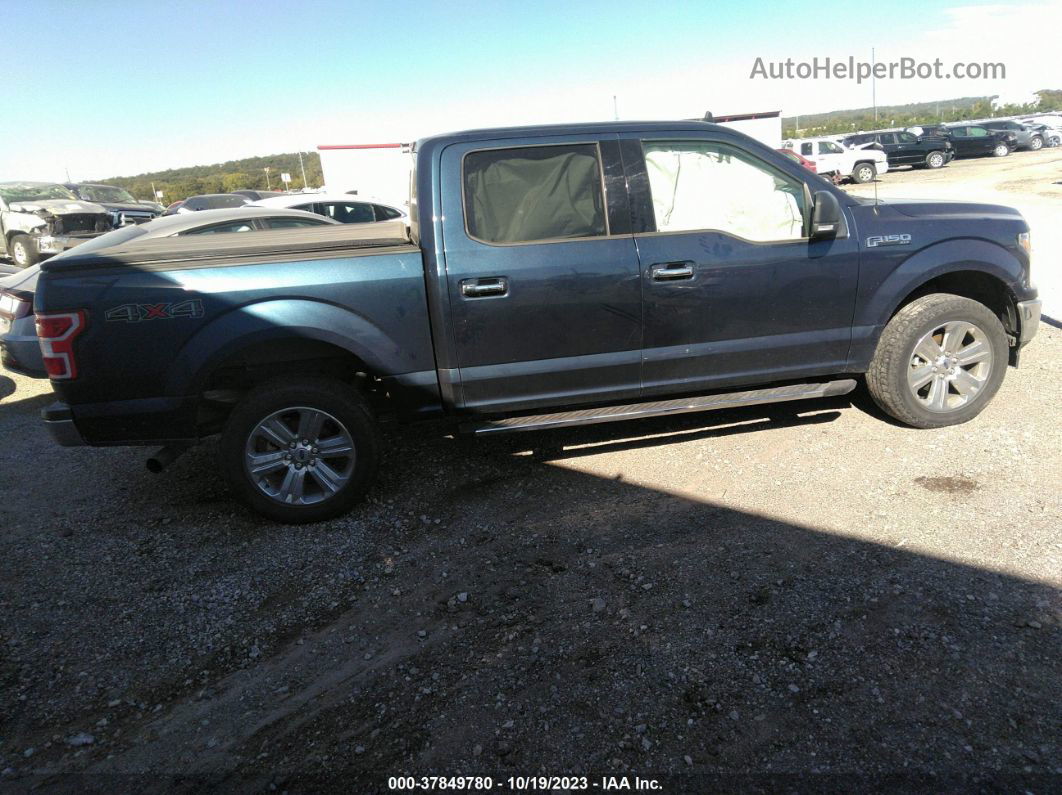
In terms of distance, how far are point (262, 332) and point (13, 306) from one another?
157 inches

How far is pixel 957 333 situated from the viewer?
4.65m

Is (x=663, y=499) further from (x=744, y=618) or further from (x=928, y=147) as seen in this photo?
(x=928, y=147)

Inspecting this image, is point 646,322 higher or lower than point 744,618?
higher

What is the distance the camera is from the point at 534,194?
13.6 feet

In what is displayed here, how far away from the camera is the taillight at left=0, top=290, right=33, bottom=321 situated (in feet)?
20.3

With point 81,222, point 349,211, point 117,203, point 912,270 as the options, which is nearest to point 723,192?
point 912,270

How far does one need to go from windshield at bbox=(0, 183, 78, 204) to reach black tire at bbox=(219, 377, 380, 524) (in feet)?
47.1

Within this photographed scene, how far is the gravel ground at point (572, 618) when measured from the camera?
246cm

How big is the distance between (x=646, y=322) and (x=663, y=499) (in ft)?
3.34

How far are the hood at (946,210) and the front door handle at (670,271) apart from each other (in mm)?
1462

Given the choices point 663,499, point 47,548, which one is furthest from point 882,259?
point 47,548

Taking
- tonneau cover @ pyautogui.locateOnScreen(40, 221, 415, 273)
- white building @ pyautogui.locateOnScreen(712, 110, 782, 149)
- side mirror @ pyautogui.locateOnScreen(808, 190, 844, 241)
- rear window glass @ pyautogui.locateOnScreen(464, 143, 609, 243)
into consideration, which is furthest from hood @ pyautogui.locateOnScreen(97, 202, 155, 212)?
white building @ pyautogui.locateOnScreen(712, 110, 782, 149)

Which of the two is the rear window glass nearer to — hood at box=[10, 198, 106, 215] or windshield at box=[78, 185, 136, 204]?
hood at box=[10, 198, 106, 215]

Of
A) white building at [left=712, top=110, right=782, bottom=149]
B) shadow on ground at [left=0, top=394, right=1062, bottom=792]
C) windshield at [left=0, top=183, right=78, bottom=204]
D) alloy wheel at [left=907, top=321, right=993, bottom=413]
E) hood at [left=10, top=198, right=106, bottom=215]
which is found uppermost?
white building at [left=712, top=110, right=782, bottom=149]
